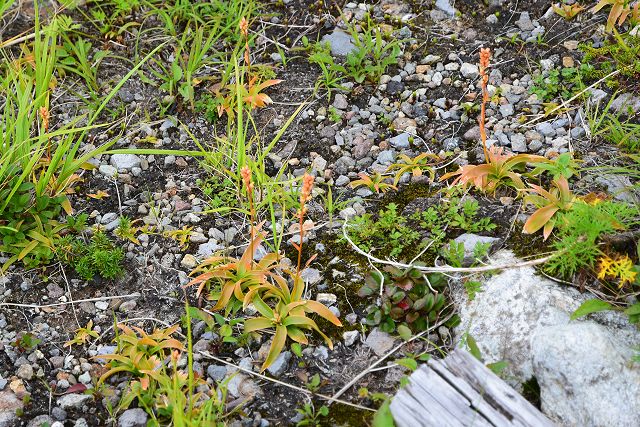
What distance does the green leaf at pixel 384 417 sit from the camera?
280 cm

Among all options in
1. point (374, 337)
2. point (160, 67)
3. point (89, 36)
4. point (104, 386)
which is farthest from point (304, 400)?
point (89, 36)

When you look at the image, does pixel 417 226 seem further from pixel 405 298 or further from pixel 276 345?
pixel 276 345

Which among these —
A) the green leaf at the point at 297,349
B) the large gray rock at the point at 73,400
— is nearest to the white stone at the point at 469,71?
the green leaf at the point at 297,349

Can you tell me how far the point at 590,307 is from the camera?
9.70ft

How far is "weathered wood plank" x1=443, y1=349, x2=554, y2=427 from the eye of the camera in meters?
2.69

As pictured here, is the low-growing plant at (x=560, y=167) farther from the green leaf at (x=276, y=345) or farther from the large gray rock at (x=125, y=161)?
the large gray rock at (x=125, y=161)

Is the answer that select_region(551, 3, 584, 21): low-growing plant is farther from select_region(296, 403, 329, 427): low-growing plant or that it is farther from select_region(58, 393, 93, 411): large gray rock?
select_region(58, 393, 93, 411): large gray rock

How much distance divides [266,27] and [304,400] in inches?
110

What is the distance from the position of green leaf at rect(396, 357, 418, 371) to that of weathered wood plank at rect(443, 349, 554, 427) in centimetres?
19

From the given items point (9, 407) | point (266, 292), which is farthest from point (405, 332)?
point (9, 407)

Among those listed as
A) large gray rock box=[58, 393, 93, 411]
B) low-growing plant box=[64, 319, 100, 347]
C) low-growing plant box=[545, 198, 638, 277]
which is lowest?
large gray rock box=[58, 393, 93, 411]

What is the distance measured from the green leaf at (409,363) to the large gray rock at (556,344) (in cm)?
28

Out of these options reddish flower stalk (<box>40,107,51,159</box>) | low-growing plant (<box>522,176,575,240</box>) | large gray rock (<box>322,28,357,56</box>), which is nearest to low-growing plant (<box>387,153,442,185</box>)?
low-growing plant (<box>522,176,575,240</box>)

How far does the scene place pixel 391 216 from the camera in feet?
12.2
